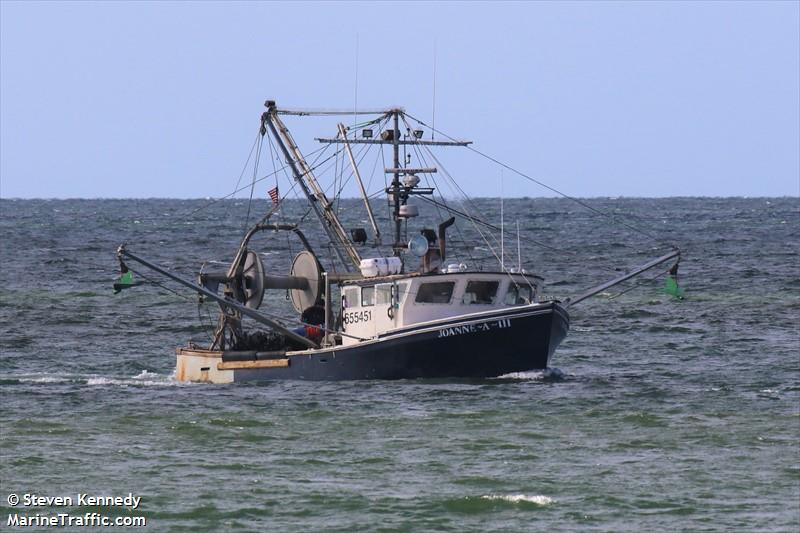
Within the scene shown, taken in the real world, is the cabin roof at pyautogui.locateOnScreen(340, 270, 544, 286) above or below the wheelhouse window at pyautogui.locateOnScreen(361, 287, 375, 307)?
above

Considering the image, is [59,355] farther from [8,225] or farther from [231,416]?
[8,225]

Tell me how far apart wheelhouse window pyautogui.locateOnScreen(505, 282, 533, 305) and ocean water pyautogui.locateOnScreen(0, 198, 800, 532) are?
2074 mm

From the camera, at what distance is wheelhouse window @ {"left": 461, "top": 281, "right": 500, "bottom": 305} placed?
4188 cm

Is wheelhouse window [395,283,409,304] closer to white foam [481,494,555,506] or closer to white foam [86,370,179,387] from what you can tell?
white foam [86,370,179,387]

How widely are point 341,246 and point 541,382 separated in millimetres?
8781

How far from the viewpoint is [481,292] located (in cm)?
4194

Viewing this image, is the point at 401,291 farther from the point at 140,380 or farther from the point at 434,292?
the point at 140,380

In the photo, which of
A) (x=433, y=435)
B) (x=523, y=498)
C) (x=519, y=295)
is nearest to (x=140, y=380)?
(x=519, y=295)

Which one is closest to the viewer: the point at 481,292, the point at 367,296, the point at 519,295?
the point at 481,292

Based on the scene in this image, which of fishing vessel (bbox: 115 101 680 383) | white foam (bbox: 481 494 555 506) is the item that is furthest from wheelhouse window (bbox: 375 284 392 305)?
white foam (bbox: 481 494 555 506)

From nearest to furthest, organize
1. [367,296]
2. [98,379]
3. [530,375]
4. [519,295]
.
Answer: [530,375]
[519,295]
[367,296]
[98,379]

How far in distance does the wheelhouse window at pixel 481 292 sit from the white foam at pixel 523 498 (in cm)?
1382

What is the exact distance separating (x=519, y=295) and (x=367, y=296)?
4265mm

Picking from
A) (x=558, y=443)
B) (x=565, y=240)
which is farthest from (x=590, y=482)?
(x=565, y=240)
